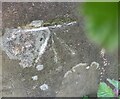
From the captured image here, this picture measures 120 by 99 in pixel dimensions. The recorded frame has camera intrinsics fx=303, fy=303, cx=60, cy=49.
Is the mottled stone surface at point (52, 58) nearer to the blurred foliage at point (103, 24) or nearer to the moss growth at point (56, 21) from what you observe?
the moss growth at point (56, 21)

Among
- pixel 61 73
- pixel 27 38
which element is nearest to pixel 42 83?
pixel 61 73

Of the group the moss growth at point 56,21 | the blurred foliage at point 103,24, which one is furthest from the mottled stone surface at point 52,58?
the blurred foliage at point 103,24

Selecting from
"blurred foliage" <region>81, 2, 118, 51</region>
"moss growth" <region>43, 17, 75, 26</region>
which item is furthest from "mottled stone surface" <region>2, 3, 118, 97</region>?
"blurred foliage" <region>81, 2, 118, 51</region>

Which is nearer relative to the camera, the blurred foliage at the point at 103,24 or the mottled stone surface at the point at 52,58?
the blurred foliage at the point at 103,24

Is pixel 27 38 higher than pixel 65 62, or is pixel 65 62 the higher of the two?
pixel 27 38

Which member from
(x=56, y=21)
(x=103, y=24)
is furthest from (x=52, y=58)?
(x=103, y=24)

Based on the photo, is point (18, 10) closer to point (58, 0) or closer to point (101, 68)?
point (58, 0)

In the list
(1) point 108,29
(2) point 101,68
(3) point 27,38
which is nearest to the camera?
(1) point 108,29

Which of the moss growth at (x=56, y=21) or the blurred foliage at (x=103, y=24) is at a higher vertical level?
the blurred foliage at (x=103, y=24)

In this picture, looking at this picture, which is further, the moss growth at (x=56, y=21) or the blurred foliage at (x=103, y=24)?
the moss growth at (x=56, y=21)

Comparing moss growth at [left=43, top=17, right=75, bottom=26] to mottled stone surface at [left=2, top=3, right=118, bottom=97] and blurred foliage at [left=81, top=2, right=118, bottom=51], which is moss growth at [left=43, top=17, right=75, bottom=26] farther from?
blurred foliage at [left=81, top=2, right=118, bottom=51]
